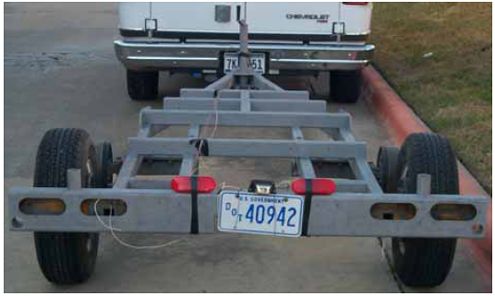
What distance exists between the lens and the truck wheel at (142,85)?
29.9 ft

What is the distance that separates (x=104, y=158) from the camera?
485 cm

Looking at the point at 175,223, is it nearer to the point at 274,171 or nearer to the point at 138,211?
the point at 138,211

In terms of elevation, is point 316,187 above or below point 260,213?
above

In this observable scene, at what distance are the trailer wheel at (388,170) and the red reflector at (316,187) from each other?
2.81ft

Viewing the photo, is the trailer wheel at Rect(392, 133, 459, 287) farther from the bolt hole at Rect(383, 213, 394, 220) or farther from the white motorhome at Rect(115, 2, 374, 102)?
the white motorhome at Rect(115, 2, 374, 102)

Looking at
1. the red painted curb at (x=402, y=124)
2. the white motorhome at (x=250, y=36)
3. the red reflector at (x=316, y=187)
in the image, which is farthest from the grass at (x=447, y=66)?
the red reflector at (x=316, y=187)

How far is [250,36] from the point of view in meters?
→ 8.43

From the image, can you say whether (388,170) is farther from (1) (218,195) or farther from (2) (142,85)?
(2) (142,85)

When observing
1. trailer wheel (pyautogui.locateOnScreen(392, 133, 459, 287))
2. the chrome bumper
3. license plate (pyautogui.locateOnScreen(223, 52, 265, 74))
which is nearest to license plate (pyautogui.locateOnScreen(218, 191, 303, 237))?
trailer wheel (pyautogui.locateOnScreen(392, 133, 459, 287))

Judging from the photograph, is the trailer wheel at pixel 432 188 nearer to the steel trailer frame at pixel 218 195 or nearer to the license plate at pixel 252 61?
the steel trailer frame at pixel 218 195

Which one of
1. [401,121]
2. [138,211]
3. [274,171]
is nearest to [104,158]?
[138,211]

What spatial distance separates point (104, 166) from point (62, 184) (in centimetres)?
68

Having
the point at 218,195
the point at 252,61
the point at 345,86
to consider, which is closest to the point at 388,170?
the point at 218,195

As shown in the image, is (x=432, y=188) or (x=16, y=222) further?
(x=432, y=188)
